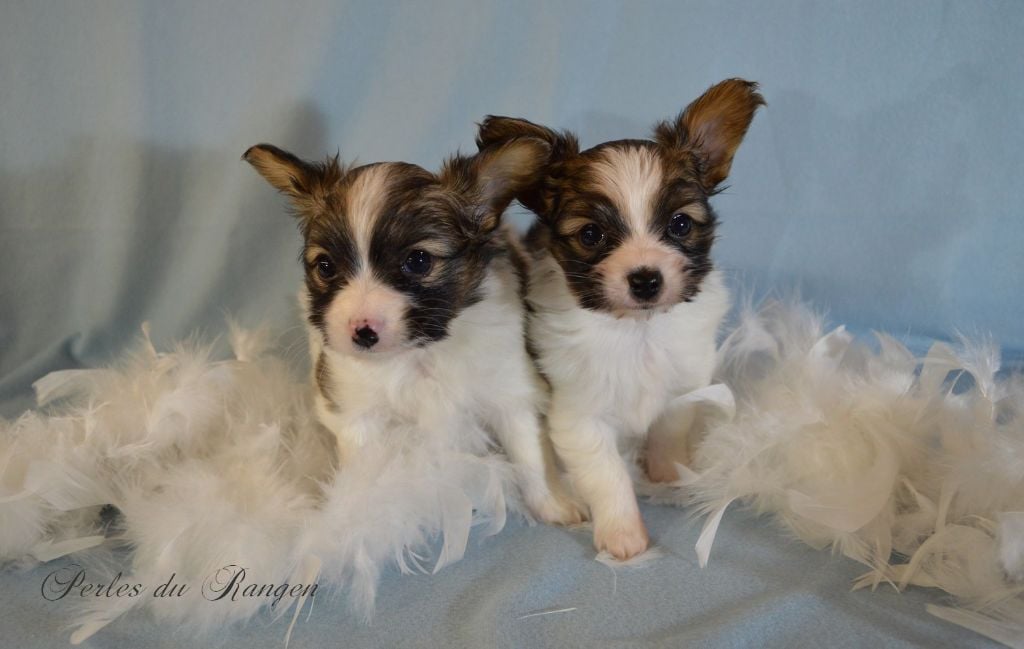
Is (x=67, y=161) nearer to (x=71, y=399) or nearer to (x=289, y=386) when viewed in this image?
(x=71, y=399)

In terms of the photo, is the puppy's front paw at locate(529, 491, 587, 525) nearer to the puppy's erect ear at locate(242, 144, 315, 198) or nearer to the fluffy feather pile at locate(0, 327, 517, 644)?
the fluffy feather pile at locate(0, 327, 517, 644)

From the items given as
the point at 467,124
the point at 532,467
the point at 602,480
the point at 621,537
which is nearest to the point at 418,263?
the point at 532,467

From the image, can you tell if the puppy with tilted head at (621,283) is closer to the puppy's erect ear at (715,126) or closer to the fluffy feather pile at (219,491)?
the puppy's erect ear at (715,126)

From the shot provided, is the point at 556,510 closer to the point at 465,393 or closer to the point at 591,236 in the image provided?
the point at 465,393


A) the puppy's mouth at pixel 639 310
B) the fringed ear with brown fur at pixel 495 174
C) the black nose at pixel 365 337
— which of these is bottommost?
the black nose at pixel 365 337

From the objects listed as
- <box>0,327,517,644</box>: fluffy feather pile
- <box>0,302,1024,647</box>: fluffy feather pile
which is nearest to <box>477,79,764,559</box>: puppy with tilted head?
<box>0,302,1024,647</box>: fluffy feather pile

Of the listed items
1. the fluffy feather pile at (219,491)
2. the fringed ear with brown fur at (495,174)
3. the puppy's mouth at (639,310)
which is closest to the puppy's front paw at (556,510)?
the fluffy feather pile at (219,491)
